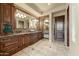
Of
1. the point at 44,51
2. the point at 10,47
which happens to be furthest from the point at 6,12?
the point at 44,51

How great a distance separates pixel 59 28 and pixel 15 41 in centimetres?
294

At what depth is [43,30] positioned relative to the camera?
430cm

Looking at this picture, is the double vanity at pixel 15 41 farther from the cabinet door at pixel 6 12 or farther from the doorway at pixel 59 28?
the doorway at pixel 59 28

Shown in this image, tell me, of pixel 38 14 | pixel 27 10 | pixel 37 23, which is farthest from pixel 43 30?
pixel 27 10

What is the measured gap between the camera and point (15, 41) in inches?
124

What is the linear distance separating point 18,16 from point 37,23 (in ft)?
3.72

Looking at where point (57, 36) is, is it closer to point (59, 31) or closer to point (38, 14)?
point (59, 31)

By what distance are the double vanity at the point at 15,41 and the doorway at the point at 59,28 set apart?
1.18 metres

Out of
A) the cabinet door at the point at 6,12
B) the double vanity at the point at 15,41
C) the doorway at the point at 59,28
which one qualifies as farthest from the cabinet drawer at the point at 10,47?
the doorway at the point at 59,28

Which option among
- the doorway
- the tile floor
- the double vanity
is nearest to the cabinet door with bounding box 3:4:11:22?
the double vanity

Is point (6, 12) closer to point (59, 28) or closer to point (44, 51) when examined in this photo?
point (44, 51)

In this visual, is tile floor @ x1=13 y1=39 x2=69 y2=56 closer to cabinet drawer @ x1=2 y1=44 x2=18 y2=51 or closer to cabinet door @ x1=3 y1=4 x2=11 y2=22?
cabinet drawer @ x1=2 y1=44 x2=18 y2=51

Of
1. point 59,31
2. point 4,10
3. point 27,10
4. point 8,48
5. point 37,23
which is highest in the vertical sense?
point 27,10

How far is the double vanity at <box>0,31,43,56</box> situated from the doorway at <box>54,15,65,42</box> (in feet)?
3.89
